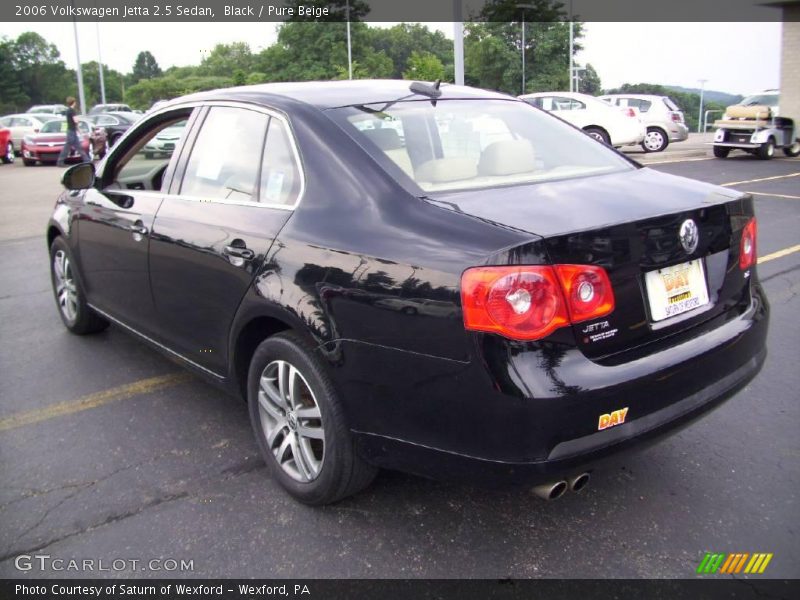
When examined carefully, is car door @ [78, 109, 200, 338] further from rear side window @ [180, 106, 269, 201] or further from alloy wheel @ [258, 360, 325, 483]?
alloy wheel @ [258, 360, 325, 483]

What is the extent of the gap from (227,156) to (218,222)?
0.37 metres

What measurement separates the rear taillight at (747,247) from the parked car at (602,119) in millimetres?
15793

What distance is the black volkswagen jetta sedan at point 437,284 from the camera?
2.23m

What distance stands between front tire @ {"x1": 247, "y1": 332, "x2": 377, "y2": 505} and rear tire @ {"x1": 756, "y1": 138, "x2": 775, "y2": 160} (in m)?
18.1

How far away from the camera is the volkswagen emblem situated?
2.54 metres

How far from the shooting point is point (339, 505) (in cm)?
294

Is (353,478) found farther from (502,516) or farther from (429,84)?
(429,84)

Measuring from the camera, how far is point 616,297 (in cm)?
235

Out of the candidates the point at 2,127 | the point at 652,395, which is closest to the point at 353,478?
the point at 652,395

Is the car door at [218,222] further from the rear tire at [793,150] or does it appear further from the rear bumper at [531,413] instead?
the rear tire at [793,150]

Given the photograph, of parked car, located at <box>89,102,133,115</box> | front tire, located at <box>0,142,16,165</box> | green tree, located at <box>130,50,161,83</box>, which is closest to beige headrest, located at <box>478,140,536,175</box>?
front tire, located at <box>0,142,16,165</box>

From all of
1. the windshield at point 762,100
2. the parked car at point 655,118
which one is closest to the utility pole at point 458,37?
the parked car at point 655,118

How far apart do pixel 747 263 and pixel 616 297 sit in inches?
38.0

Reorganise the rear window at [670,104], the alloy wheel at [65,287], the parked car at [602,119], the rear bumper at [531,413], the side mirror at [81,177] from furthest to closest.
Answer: the rear window at [670,104] → the parked car at [602,119] → the alloy wheel at [65,287] → the side mirror at [81,177] → the rear bumper at [531,413]
